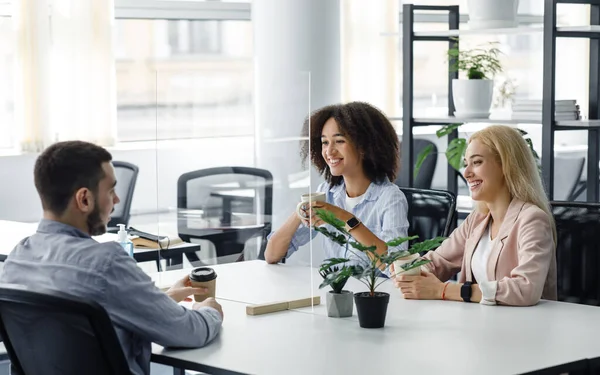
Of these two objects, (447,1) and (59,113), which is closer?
(59,113)

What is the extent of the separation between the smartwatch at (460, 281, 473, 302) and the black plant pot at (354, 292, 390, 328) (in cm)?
39

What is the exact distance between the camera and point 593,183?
4.61 meters

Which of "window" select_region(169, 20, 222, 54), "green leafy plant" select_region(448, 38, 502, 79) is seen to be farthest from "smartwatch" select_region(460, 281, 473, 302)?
"window" select_region(169, 20, 222, 54)

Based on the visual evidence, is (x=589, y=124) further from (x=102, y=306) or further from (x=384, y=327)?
(x=102, y=306)

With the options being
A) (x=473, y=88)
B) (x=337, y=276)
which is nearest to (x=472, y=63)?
(x=473, y=88)

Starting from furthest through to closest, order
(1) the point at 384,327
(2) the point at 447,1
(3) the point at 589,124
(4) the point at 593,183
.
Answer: (2) the point at 447,1, (4) the point at 593,183, (3) the point at 589,124, (1) the point at 384,327

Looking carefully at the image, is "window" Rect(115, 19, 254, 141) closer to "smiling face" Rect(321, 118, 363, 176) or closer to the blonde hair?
"smiling face" Rect(321, 118, 363, 176)

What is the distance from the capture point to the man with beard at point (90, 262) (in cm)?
216

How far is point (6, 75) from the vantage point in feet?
20.3

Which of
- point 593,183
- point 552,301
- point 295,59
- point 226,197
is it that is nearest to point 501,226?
point 552,301

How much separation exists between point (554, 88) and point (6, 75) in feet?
11.6

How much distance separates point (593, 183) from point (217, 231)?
216 centimetres

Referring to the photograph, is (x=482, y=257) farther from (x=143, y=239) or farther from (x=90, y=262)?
(x=143, y=239)

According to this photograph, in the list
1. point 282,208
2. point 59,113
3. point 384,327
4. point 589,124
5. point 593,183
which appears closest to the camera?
point 384,327
